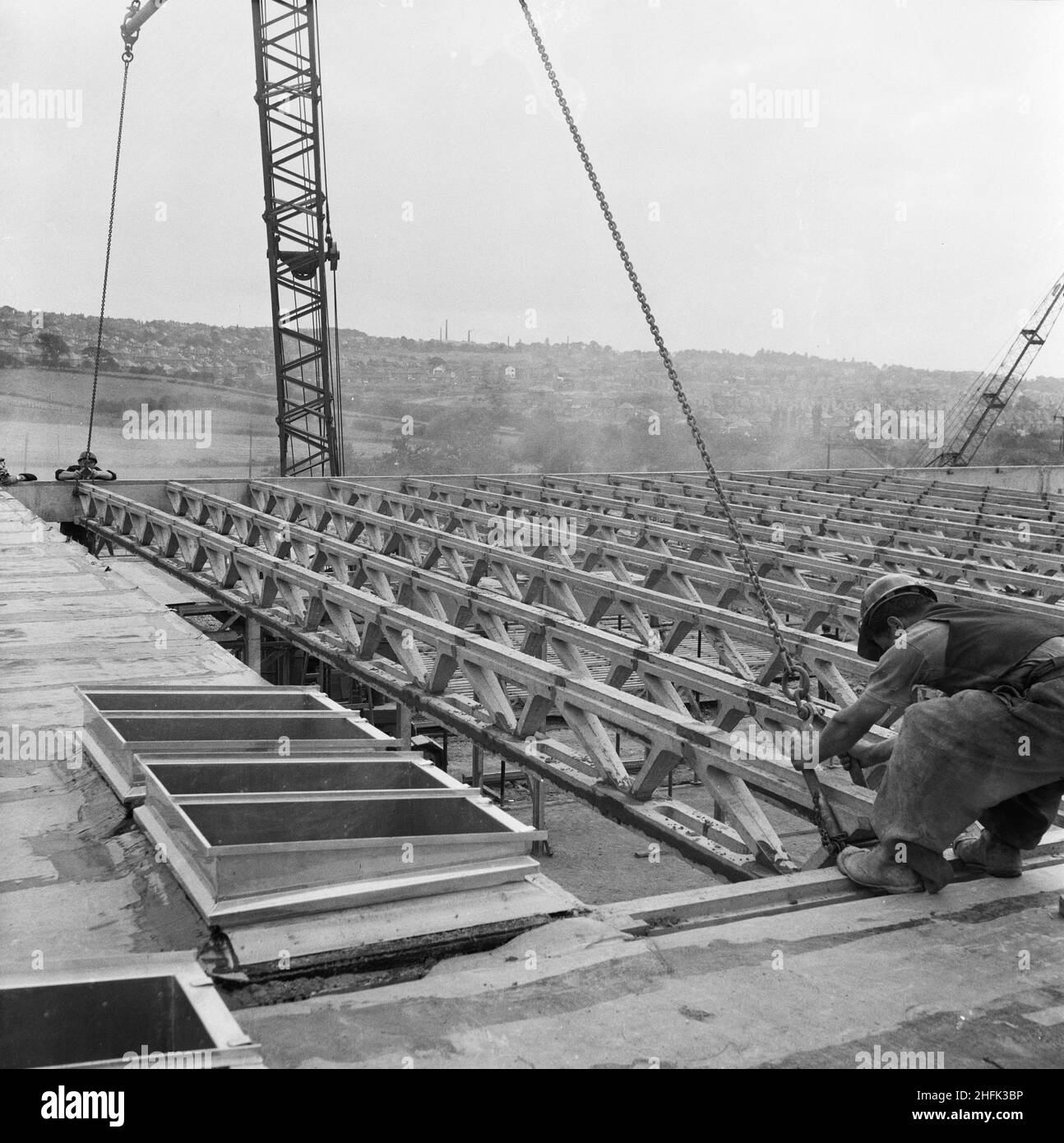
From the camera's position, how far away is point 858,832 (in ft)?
14.9

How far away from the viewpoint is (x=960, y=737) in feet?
13.2

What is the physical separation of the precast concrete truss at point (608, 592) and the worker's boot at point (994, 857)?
0.53 metres

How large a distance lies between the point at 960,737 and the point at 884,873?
563mm

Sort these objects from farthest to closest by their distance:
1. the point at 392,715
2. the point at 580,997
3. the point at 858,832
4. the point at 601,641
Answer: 1. the point at 392,715
2. the point at 601,641
3. the point at 858,832
4. the point at 580,997

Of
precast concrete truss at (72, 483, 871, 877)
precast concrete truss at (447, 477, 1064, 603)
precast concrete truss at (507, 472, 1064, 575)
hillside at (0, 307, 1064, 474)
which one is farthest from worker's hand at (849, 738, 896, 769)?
hillside at (0, 307, 1064, 474)

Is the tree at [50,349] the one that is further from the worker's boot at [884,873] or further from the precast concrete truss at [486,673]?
the worker's boot at [884,873]

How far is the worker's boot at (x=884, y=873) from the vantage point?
4.11 m

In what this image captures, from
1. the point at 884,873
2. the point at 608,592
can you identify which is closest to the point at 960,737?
the point at 884,873

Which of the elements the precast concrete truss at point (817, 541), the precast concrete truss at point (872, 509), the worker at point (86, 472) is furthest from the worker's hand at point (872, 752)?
the worker at point (86, 472)

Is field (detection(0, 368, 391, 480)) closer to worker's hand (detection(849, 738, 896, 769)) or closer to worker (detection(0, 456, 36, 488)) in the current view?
worker (detection(0, 456, 36, 488))

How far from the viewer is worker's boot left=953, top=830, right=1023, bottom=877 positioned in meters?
4.29
